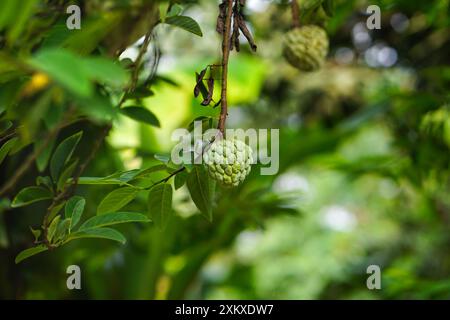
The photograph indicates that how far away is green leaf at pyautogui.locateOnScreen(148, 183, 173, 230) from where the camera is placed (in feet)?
2.53

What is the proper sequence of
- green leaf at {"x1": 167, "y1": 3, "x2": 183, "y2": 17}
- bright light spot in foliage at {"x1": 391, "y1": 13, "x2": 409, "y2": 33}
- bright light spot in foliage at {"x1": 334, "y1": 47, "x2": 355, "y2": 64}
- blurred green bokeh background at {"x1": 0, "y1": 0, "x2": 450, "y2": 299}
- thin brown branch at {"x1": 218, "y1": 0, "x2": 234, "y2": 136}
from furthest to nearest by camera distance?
bright light spot in foliage at {"x1": 334, "y1": 47, "x2": 355, "y2": 64} → bright light spot in foliage at {"x1": 391, "y1": 13, "x2": 409, "y2": 33} → blurred green bokeh background at {"x1": 0, "y1": 0, "x2": 450, "y2": 299} → green leaf at {"x1": 167, "y1": 3, "x2": 183, "y2": 17} → thin brown branch at {"x1": 218, "y1": 0, "x2": 234, "y2": 136}

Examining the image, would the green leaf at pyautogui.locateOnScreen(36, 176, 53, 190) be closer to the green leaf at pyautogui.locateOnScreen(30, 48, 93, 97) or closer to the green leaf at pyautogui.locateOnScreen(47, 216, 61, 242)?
the green leaf at pyautogui.locateOnScreen(47, 216, 61, 242)

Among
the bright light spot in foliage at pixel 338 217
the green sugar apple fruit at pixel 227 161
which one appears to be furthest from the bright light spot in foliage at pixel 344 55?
the green sugar apple fruit at pixel 227 161

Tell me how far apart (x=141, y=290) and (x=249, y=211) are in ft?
1.79

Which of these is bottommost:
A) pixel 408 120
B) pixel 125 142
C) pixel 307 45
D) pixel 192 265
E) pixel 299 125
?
pixel 192 265

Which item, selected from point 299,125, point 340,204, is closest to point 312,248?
point 340,204

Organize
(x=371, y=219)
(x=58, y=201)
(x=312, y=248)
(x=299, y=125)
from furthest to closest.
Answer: (x=371, y=219)
(x=312, y=248)
(x=299, y=125)
(x=58, y=201)

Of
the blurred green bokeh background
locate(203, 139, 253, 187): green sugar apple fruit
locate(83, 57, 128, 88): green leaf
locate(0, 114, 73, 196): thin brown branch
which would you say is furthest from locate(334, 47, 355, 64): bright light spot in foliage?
locate(83, 57, 128, 88): green leaf

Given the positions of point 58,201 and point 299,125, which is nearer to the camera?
point 58,201

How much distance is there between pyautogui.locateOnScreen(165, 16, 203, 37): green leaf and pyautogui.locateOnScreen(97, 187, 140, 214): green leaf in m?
0.20

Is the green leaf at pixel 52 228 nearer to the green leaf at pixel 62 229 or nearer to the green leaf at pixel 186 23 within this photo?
the green leaf at pixel 62 229

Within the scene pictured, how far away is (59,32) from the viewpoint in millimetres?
690

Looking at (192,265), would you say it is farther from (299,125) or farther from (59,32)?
(299,125)

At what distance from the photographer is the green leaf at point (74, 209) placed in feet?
2.33
